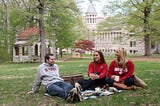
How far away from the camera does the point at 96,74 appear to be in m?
7.33

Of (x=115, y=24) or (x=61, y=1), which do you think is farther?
(x=115, y=24)

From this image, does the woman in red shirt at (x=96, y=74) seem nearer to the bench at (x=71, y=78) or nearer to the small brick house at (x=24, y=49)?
A: the bench at (x=71, y=78)

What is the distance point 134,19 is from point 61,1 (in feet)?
45.9

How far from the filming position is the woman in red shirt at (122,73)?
289 inches

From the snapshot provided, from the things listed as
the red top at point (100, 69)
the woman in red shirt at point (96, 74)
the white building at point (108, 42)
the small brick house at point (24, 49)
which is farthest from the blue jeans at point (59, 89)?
the white building at point (108, 42)

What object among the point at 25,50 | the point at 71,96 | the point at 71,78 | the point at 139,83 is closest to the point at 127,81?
the point at 139,83

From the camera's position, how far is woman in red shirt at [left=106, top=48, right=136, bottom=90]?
7348 mm

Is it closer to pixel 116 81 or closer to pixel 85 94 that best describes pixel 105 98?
pixel 85 94

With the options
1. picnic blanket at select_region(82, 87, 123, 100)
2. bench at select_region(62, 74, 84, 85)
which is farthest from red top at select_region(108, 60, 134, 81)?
bench at select_region(62, 74, 84, 85)

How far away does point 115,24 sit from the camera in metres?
35.5

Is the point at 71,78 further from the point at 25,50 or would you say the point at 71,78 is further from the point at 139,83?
the point at 25,50

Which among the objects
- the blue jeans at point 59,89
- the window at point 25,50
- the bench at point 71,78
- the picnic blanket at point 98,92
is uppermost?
the window at point 25,50

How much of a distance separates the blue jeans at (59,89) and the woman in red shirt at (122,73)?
1197mm

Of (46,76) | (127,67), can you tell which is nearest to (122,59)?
(127,67)
